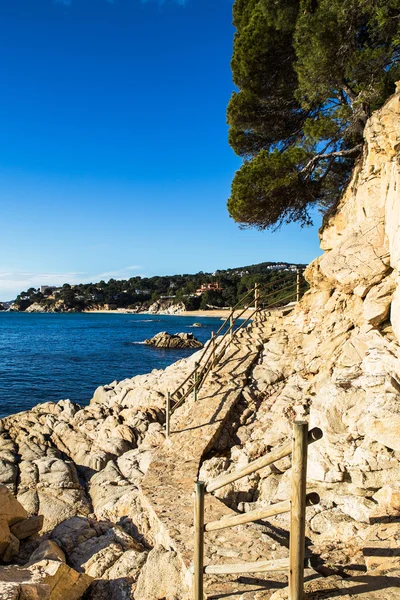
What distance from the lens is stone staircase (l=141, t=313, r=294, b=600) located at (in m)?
5.48

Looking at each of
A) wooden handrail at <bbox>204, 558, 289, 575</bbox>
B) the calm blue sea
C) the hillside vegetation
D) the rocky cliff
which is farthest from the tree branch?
the hillside vegetation

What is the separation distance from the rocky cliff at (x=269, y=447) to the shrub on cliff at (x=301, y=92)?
2046 millimetres

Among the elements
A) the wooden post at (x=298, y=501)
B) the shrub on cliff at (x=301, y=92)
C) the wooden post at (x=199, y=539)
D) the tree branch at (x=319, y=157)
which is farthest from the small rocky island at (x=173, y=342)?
the wooden post at (x=298, y=501)

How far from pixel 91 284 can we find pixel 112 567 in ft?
618

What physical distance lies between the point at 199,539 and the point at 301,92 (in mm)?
15100

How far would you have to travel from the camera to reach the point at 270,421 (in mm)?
10383

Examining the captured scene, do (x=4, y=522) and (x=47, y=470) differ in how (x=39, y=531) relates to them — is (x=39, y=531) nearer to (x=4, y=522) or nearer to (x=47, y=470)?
(x=4, y=522)

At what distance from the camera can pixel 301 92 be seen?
1480cm

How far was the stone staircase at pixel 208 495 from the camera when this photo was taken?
548 cm

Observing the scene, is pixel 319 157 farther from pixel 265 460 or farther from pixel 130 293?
pixel 130 293

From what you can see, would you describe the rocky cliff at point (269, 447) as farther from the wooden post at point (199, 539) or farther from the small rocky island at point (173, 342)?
the small rocky island at point (173, 342)

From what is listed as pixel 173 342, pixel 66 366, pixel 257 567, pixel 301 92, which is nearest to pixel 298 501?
pixel 257 567

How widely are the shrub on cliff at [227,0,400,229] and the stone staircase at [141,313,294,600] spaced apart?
5719 millimetres

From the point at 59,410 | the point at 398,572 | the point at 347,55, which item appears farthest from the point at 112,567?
the point at 347,55
